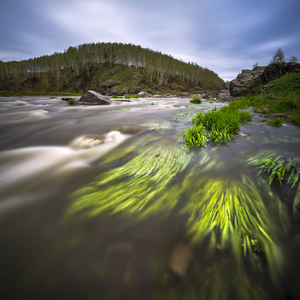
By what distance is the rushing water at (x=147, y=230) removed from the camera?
976 mm

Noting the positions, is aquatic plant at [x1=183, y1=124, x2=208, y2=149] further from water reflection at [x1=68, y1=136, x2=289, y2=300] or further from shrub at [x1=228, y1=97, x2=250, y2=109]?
shrub at [x1=228, y1=97, x2=250, y2=109]

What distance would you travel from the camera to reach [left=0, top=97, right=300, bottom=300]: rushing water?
3.20 feet

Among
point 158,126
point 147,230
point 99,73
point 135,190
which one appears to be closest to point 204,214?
point 147,230

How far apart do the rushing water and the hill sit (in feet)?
244

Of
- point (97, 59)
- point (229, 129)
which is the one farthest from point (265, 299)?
point (97, 59)

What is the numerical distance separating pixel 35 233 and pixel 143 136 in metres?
2.91

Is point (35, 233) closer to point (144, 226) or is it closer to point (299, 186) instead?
point (144, 226)

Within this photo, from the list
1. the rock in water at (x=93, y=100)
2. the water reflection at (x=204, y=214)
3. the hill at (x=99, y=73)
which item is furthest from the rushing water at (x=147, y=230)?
the hill at (x=99, y=73)

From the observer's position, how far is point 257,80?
22312 millimetres

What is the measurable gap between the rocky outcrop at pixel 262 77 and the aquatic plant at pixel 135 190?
81.8 feet

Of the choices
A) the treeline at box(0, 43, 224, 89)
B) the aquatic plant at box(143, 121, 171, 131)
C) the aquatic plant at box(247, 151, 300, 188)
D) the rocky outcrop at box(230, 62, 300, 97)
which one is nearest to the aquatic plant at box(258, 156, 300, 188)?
the aquatic plant at box(247, 151, 300, 188)

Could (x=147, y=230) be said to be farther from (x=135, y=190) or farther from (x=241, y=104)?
(x=241, y=104)

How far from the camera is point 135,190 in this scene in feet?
6.27

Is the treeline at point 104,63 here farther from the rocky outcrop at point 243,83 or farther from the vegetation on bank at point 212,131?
the vegetation on bank at point 212,131
